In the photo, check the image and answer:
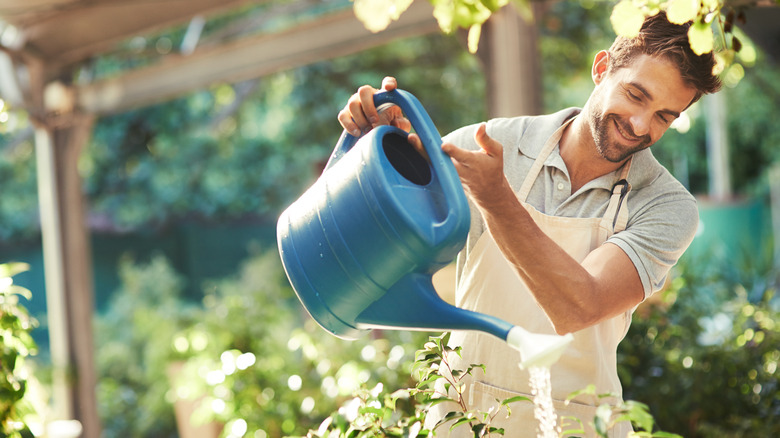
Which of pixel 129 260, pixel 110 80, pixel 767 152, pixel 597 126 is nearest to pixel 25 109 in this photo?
pixel 110 80

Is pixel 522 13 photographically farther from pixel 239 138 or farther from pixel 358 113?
pixel 239 138

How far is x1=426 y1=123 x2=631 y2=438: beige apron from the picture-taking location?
133 cm

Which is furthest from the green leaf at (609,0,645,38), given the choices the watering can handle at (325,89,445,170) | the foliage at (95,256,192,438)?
the foliage at (95,256,192,438)

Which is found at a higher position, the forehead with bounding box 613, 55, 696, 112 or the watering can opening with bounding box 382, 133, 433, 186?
the watering can opening with bounding box 382, 133, 433, 186

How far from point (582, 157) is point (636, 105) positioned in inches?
6.4

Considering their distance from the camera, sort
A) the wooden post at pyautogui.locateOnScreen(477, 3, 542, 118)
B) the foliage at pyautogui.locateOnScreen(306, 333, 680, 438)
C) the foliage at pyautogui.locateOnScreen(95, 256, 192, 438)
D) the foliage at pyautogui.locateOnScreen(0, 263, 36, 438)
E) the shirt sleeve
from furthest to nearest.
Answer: the foliage at pyautogui.locateOnScreen(95, 256, 192, 438) → the wooden post at pyautogui.locateOnScreen(477, 3, 542, 118) → the foliage at pyautogui.locateOnScreen(0, 263, 36, 438) → the shirt sleeve → the foliage at pyautogui.locateOnScreen(306, 333, 680, 438)

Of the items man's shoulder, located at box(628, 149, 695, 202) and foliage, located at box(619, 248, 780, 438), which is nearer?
man's shoulder, located at box(628, 149, 695, 202)

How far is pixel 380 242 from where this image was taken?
0.98m

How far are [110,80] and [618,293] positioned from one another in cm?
380

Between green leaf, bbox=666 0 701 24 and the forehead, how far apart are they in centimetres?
22

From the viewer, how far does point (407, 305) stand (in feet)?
3.26

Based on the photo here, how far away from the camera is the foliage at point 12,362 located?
170 centimetres

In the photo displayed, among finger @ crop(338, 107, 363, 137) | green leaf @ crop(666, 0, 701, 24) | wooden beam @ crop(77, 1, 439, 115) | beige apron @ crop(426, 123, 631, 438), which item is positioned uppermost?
wooden beam @ crop(77, 1, 439, 115)

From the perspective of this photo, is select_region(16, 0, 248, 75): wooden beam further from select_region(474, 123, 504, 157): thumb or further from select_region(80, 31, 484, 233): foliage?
select_region(80, 31, 484, 233): foliage
